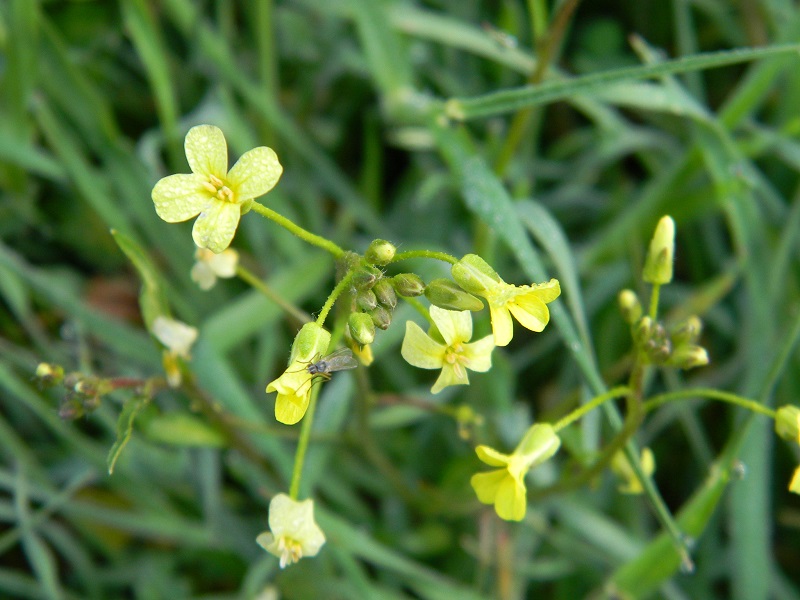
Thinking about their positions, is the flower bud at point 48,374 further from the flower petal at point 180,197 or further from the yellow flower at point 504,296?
the yellow flower at point 504,296

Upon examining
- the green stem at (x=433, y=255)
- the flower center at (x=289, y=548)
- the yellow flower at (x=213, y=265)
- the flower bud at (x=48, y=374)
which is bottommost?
the flower center at (x=289, y=548)

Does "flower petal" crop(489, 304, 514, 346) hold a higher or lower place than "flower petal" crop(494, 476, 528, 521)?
higher

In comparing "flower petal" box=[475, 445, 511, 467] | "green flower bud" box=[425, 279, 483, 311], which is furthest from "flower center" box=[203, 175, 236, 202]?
"flower petal" box=[475, 445, 511, 467]

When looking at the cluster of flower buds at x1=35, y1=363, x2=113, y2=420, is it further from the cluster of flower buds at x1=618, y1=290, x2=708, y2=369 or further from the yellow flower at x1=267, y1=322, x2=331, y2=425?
the cluster of flower buds at x1=618, y1=290, x2=708, y2=369

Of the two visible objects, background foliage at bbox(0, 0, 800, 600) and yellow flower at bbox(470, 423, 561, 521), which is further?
background foliage at bbox(0, 0, 800, 600)

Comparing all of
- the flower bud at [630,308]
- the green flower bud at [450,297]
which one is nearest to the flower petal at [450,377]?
the green flower bud at [450,297]

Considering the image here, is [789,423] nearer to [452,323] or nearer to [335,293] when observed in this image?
[452,323]

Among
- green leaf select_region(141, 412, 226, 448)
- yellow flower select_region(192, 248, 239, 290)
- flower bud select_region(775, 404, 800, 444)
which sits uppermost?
yellow flower select_region(192, 248, 239, 290)
